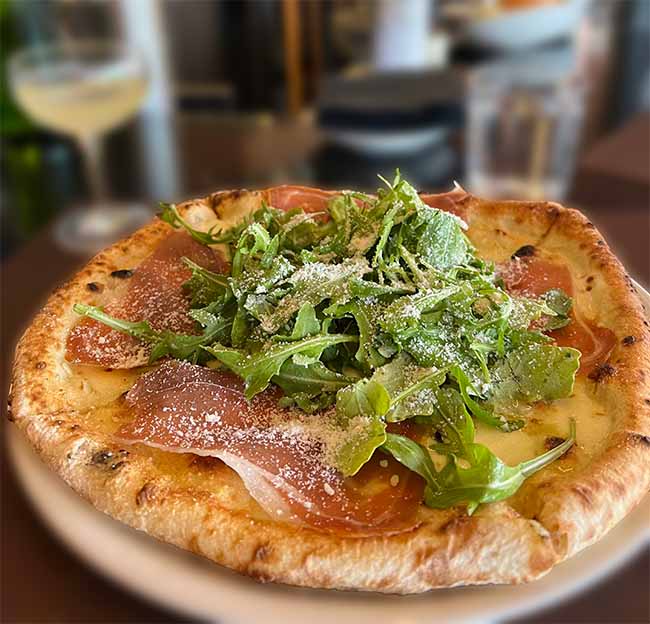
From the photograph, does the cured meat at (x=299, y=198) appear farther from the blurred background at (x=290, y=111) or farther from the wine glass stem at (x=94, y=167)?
the wine glass stem at (x=94, y=167)

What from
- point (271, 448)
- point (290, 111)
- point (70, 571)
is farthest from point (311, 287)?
point (290, 111)

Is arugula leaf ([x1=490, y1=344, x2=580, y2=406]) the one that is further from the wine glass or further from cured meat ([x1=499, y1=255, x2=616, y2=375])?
the wine glass

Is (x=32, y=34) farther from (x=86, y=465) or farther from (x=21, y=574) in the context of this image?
(x=86, y=465)

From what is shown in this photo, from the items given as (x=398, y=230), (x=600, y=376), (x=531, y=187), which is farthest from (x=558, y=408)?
(x=531, y=187)

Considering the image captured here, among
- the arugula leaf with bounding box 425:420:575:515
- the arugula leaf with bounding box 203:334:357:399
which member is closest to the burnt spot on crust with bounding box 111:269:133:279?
the arugula leaf with bounding box 203:334:357:399

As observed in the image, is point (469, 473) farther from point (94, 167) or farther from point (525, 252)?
point (94, 167)

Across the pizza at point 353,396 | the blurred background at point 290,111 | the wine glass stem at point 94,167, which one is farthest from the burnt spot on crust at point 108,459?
the wine glass stem at point 94,167

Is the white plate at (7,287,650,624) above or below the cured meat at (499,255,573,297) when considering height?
below
